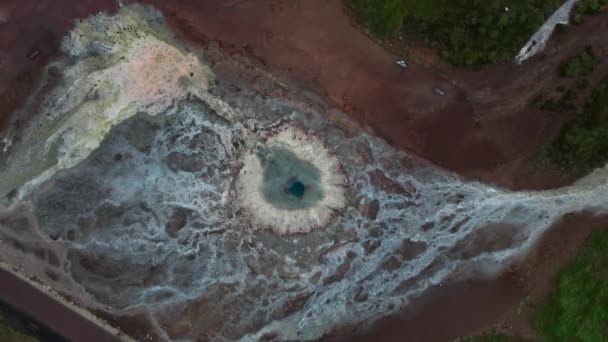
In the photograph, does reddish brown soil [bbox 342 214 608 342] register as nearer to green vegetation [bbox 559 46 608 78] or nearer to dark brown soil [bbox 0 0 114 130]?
green vegetation [bbox 559 46 608 78]

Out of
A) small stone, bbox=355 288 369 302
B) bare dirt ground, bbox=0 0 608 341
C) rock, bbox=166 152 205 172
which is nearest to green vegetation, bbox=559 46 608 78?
bare dirt ground, bbox=0 0 608 341

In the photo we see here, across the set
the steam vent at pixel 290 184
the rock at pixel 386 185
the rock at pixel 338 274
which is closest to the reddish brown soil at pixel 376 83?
the rock at pixel 386 185

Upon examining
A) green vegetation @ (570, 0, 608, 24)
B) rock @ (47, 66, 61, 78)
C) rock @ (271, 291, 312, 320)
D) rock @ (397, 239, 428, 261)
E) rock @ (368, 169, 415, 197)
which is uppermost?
green vegetation @ (570, 0, 608, 24)

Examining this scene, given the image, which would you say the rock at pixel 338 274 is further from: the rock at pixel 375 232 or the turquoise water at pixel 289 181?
the turquoise water at pixel 289 181

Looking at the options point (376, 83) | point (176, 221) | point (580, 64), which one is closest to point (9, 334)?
point (176, 221)

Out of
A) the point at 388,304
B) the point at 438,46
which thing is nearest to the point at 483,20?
the point at 438,46

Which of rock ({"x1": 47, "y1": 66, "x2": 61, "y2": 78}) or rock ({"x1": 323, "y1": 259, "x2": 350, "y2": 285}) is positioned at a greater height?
rock ({"x1": 47, "y1": 66, "x2": 61, "y2": 78})

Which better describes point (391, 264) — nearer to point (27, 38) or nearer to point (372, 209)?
point (372, 209)
